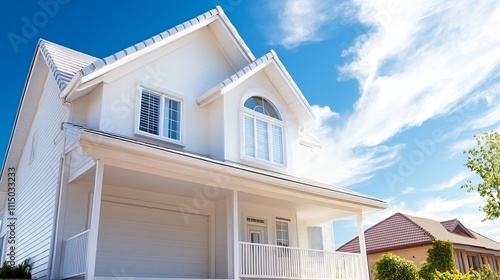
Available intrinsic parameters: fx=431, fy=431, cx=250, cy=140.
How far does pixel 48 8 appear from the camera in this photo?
1115 cm

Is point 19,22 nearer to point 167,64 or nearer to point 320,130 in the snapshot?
→ point 167,64

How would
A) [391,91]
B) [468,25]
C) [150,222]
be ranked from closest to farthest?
[150,222] < [468,25] < [391,91]

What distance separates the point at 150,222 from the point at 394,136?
11.1 m

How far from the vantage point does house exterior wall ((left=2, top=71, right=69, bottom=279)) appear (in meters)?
10.1

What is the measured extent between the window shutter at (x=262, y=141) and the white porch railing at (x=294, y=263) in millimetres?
2959

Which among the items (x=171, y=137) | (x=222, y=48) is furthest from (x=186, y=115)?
(x=222, y=48)

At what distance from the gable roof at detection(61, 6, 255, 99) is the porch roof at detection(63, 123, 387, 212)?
151 centimetres

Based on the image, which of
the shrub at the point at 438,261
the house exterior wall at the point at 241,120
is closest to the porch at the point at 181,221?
the house exterior wall at the point at 241,120

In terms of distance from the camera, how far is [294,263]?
11.5 meters

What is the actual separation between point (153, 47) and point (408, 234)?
676 inches

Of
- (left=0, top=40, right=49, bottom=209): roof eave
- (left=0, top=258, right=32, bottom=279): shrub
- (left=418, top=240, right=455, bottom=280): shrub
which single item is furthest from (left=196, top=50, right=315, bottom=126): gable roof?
(left=418, top=240, right=455, bottom=280): shrub

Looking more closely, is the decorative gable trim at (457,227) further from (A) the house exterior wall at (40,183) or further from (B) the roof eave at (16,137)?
(B) the roof eave at (16,137)

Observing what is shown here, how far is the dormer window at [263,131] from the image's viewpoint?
42.8 feet

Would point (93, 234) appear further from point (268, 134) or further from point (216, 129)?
point (268, 134)
